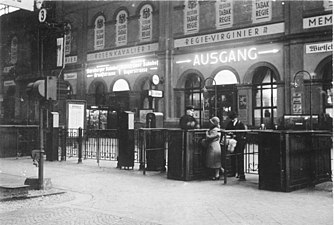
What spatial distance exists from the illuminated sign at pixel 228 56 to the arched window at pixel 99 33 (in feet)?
23.6

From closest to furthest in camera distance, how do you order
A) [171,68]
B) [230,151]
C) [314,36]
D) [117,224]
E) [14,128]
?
[117,224] → [230,151] → [14,128] → [314,36] → [171,68]

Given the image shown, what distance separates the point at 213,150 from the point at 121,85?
59.4ft

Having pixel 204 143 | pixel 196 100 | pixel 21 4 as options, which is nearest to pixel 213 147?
pixel 204 143

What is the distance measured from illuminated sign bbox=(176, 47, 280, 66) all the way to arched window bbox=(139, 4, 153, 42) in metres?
3.27

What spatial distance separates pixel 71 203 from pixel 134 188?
1854 millimetres

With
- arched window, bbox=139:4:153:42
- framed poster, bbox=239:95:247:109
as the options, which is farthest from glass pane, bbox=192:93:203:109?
arched window, bbox=139:4:153:42

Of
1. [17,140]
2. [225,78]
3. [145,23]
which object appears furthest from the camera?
[145,23]

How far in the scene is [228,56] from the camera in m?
21.6

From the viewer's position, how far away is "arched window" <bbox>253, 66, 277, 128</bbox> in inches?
802

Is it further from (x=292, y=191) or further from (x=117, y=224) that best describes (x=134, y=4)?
(x=117, y=224)

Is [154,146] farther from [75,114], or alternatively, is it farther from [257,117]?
[257,117]

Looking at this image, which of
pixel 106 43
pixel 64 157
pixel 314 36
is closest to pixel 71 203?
pixel 64 157

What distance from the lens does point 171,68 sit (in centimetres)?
2386

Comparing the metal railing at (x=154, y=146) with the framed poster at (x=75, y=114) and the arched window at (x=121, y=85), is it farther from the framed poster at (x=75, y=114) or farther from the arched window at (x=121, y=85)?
the arched window at (x=121, y=85)
